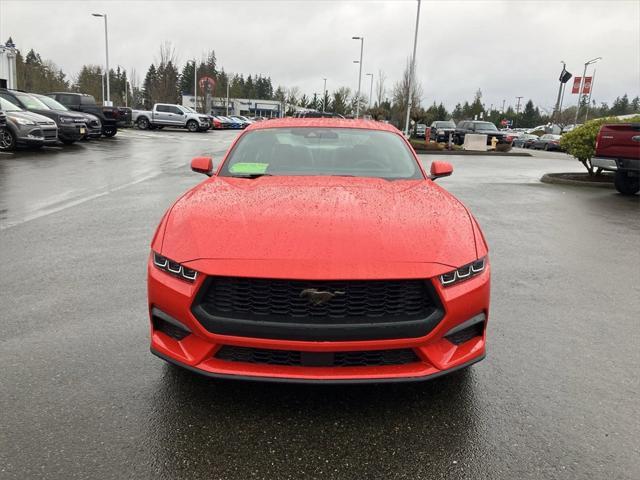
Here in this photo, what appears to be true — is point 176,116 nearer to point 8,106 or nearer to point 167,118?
point 167,118

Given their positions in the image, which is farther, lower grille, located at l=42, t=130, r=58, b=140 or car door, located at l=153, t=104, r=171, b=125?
car door, located at l=153, t=104, r=171, b=125

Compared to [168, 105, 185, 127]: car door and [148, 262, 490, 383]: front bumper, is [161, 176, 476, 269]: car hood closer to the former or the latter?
[148, 262, 490, 383]: front bumper

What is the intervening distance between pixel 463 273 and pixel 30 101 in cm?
1908

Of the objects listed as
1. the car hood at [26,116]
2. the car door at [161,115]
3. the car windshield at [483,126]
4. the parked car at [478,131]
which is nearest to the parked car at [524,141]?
the car windshield at [483,126]

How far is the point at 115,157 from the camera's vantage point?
16.2 metres

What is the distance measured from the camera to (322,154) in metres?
4.13

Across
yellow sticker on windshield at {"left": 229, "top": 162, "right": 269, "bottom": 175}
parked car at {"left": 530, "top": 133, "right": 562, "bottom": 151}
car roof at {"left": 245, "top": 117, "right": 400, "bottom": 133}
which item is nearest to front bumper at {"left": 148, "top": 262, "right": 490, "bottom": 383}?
yellow sticker on windshield at {"left": 229, "top": 162, "right": 269, "bottom": 175}

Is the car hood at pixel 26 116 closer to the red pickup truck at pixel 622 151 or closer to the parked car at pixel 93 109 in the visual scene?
the parked car at pixel 93 109

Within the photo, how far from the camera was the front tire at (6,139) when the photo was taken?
49.2 ft

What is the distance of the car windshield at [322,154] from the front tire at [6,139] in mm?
13616

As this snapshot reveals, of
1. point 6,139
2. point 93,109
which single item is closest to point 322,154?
point 6,139

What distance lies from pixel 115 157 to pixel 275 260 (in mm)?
15342

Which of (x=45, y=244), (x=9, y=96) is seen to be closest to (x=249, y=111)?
(x=9, y=96)

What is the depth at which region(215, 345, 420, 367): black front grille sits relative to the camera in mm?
2455
